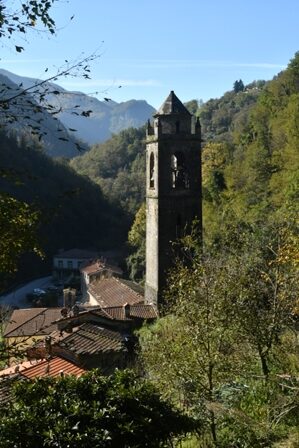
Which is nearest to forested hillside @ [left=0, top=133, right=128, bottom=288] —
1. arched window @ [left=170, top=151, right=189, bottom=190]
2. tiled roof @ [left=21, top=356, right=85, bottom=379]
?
arched window @ [left=170, top=151, right=189, bottom=190]

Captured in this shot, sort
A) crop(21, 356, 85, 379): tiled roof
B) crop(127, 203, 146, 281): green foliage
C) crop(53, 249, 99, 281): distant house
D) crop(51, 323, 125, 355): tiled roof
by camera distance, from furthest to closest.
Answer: crop(53, 249, 99, 281): distant house → crop(127, 203, 146, 281): green foliage → crop(51, 323, 125, 355): tiled roof → crop(21, 356, 85, 379): tiled roof

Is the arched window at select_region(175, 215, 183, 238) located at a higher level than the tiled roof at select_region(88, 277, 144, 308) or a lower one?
higher

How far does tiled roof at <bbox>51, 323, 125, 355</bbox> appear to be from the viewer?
16297 mm

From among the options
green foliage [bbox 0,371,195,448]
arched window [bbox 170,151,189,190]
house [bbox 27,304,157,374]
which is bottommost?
house [bbox 27,304,157,374]

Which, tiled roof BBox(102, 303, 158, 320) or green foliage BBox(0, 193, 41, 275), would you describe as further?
tiled roof BBox(102, 303, 158, 320)

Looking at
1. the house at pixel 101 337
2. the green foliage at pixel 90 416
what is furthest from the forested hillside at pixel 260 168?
the green foliage at pixel 90 416

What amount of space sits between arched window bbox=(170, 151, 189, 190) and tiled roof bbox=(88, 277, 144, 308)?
7.40 meters

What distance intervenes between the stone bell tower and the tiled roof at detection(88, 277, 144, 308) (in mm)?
5814

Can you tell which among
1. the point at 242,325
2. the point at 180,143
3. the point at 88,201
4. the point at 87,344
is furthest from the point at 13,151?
the point at 242,325

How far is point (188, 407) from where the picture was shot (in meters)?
8.88

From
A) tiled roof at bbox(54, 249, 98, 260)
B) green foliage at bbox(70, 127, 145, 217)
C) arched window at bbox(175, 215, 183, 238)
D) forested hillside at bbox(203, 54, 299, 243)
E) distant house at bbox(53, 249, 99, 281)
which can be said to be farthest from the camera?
green foliage at bbox(70, 127, 145, 217)

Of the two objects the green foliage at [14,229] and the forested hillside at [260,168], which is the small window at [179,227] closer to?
the forested hillside at [260,168]

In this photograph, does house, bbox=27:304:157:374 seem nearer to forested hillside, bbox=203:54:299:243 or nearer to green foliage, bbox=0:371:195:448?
green foliage, bbox=0:371:195:448

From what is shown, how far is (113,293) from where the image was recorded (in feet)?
101
